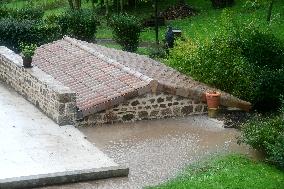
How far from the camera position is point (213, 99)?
1527cm

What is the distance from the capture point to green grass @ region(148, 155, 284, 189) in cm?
1060

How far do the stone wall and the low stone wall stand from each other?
621 millimetres

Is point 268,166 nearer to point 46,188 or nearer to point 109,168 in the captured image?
point 109,168

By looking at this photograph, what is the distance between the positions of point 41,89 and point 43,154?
10.4 feet

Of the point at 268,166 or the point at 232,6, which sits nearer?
the point at 268,166

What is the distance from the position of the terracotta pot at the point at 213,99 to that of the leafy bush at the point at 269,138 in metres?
2.11

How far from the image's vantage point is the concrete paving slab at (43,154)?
10516 mm

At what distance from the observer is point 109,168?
11031mm

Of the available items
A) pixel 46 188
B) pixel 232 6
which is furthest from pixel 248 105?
pixel 232 6

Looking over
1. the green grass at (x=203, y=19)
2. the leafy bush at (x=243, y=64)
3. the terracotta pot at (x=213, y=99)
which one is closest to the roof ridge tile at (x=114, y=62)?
the terracotta pot at (x=213, y=99)

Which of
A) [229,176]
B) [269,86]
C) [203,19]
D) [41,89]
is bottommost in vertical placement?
[229,176]

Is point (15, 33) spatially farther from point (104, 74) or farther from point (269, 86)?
point (269, 86)

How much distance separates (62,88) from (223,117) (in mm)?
4293

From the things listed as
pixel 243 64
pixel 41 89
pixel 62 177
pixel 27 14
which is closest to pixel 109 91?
pixel 41 89
